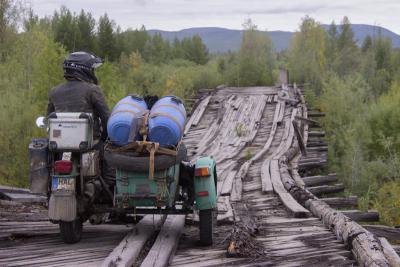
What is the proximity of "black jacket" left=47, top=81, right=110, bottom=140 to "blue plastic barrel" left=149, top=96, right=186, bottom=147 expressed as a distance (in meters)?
0.66

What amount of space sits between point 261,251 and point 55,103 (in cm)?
229

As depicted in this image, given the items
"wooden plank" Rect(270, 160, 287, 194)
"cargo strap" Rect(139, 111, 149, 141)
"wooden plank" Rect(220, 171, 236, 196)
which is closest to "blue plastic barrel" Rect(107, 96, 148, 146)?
"cargo strap" Rect(139, 111, 149, 141)

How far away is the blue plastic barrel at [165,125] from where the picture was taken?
4988 mm

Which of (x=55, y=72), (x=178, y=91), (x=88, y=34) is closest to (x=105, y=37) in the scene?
(x=88, y=34)

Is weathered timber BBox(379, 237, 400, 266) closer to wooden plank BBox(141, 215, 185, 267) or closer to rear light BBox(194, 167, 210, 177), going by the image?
rear light BBox(194, 167, 210, 177)

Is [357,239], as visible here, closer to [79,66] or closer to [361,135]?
[79,66]

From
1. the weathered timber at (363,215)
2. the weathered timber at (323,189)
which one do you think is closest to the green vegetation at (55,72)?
the weathered timber at (323,189)

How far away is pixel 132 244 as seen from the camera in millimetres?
5043

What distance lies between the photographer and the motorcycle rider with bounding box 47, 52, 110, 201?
5453mm

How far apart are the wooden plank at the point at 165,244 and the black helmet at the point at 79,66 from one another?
1.63 metres

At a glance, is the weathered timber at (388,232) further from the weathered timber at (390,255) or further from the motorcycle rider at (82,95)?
the motorcycle rider at (82,95)

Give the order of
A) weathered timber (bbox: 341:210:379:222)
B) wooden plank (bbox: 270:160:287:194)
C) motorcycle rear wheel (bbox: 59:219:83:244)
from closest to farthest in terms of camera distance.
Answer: motorcycle rear wheel (bbox: 59:219:83:244)
weathered timber (bbox: 341:210:379:222)
wooden plank (bbox: 270:160:287:194)

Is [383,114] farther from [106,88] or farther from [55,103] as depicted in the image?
[55,103]

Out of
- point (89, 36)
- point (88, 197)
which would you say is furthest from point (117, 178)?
point (89, 36)
